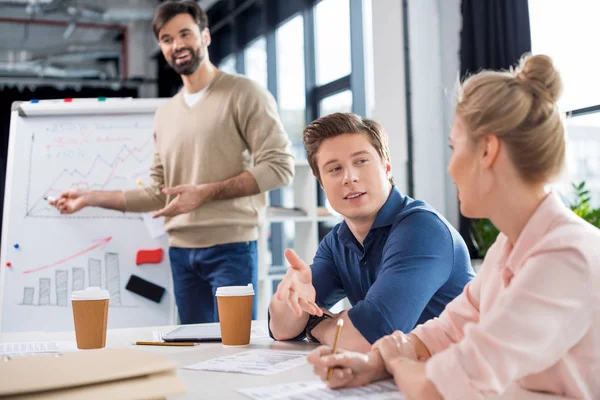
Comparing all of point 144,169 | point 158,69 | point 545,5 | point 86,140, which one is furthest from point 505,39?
point 158,69

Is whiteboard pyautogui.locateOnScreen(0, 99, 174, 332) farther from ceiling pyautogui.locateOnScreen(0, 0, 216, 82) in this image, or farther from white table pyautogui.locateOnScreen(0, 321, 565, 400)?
ceiling pyautogui.locateOnScreen(0, 0, 216, 82)

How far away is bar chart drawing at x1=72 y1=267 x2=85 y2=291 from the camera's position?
10.1ft

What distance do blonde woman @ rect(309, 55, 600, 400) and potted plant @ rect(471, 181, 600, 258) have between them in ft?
5.02

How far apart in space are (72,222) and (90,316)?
190 centimetres

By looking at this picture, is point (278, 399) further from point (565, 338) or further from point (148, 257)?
point (148, 257)

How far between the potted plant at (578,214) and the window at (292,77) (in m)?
2.24

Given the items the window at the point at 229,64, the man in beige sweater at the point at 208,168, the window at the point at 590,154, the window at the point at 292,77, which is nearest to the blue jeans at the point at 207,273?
the man in beige sweater at the point at 208,168

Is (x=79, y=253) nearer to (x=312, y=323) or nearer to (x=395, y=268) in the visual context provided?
(x=312, y=323)

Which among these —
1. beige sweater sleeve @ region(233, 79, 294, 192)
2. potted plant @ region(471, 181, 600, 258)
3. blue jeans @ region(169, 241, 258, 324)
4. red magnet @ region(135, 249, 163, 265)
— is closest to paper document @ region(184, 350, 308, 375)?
blue jeans @ region(169, 241, 258, 324)

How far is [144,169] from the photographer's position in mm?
3227

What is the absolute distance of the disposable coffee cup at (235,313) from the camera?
1384 mm

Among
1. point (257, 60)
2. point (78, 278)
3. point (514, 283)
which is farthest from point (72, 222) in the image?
point (257, 60)

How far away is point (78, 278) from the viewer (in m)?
3.08

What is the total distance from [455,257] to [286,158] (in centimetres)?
118
